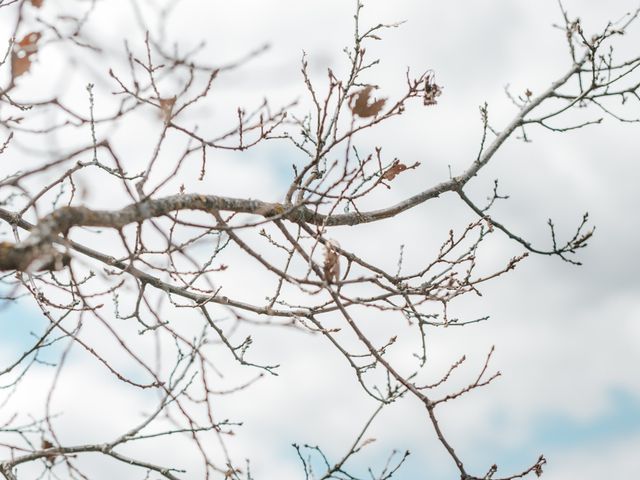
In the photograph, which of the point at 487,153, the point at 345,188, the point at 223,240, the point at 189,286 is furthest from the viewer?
the point at 487,153

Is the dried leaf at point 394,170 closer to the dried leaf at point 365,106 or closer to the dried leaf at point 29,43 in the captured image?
the dried leaf at point 365,106

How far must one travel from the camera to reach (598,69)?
6562mm

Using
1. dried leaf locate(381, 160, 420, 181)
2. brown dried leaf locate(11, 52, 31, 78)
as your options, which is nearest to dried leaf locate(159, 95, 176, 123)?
brown dried leaf locate(11, 52, 31, 78)

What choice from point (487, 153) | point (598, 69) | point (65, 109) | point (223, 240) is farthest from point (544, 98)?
point (65, 109)

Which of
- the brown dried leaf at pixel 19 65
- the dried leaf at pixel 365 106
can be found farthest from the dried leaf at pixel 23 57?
the dried leaf at pixel 365 106

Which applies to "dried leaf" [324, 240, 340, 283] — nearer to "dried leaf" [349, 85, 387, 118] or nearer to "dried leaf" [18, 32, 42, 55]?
"dried leaf" [349, 85, 387, 118]

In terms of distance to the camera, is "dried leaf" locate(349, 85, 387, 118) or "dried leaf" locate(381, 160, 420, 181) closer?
"dried leaf" locate(349, 85, 387, 118)

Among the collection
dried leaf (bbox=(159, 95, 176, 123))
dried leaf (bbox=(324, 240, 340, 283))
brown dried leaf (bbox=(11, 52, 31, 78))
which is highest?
brown dried leaf (bbox=(11, 52, 31, 78))

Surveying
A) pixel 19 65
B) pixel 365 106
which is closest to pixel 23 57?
pixel 19 65

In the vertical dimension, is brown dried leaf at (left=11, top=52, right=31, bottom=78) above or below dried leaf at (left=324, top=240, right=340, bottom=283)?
above

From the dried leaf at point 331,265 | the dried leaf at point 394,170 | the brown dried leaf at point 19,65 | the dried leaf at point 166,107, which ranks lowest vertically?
the dried leaf at point 331,265

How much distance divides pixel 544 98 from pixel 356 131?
3754 millimetres

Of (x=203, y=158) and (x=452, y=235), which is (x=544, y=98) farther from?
(x=203, y=158)

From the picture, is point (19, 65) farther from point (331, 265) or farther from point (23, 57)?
point (331, 265)
